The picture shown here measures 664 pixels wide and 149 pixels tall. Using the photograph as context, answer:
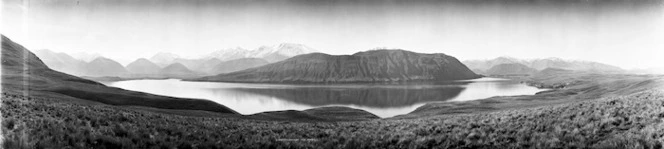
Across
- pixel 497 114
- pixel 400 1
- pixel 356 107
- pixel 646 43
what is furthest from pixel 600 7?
pixel 356 107

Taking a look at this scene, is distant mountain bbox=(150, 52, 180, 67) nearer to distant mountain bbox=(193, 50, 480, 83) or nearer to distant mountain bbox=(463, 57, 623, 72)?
distant mountain bbox=(193, 50, 480, 83)

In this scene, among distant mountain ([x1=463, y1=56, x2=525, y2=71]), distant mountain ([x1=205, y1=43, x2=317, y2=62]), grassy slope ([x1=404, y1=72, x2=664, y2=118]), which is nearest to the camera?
grassy slope ([x1=404, y1=72, x2=664, y2=118])

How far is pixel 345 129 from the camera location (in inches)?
280

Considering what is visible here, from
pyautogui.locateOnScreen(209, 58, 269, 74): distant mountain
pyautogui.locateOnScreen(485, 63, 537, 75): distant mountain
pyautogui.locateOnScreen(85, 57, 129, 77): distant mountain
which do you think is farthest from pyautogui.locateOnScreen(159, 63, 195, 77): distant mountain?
pyautogui.locateOnScreen(485, 63, 537, 75): distant mountain

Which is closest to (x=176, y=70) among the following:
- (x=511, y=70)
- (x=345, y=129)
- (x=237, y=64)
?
(x=237, y=64)

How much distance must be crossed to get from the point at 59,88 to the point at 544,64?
40.5 feet

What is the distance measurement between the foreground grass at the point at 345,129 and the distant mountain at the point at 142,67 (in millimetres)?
1322

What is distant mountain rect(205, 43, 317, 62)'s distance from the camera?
8.09 meters

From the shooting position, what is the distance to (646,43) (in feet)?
26.7

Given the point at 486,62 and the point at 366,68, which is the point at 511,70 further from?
the point at 366,68

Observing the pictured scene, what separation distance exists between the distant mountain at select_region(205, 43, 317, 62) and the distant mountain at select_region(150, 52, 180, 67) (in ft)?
3.25

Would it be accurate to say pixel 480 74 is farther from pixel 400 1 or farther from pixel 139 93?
pixel 139 93

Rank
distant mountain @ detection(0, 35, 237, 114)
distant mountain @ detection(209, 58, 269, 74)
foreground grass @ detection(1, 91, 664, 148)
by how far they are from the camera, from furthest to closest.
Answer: distant mountain @ detection(209, 58, 269, 74), distant mountain @ detection(0, 35, 237, 114), foreground grass @ detection(1, 91, 664, 148)

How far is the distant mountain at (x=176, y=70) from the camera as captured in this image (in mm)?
8486
